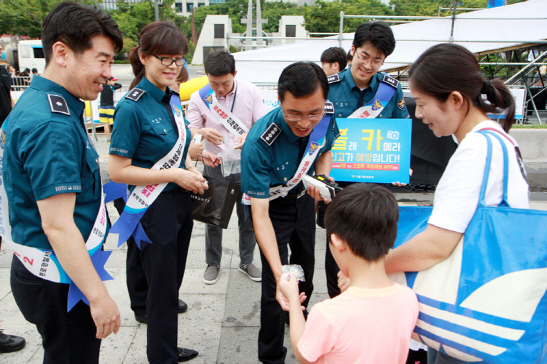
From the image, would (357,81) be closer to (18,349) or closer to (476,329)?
(476,329)

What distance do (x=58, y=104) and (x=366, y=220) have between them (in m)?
1.11

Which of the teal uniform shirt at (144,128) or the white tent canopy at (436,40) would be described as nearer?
the teal uniform shirt at (144,128)

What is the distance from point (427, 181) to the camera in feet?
20.0

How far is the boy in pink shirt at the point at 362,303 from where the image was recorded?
1201 millimetres

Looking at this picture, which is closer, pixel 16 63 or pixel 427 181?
pixel 427 181

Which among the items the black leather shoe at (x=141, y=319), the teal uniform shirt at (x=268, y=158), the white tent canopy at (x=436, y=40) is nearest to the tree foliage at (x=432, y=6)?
the white tent canopy at (x=436, y=40)

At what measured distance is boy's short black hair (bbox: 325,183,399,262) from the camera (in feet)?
4.07

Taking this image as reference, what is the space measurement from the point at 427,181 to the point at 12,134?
5.70 meters

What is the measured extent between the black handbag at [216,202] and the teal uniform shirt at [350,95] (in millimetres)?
1097

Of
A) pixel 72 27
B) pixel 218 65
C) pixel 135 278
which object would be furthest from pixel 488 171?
pixel 218 65

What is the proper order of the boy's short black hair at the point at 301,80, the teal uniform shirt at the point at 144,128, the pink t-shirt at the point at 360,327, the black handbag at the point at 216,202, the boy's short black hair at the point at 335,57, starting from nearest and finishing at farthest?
the pink t-shirt at the point at 360,327
the boy's short black hair at the point at 301,80
the teal uniform shirt at the point at 144,128
the black handbag at the point at 216,202
the boy's short black hair at the point at 335,57

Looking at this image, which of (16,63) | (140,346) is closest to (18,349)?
(140,346)

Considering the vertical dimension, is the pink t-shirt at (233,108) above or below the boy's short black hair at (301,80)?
below

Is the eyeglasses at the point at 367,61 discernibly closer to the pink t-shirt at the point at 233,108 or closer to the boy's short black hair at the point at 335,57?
the pink t-shirt at the point at 233,108
